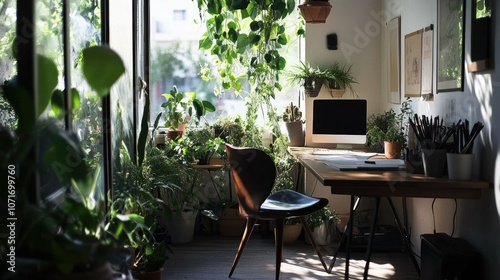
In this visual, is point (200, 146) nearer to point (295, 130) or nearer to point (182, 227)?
point (182, 227)

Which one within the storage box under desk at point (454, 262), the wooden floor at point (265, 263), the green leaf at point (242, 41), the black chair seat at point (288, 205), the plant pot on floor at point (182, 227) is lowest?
the wooden floor at point (265, 263)

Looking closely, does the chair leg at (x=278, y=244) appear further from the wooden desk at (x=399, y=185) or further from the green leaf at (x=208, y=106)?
the green leaf at (x=208, y=106)

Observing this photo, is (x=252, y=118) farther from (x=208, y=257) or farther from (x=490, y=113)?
(x=490, y=113)

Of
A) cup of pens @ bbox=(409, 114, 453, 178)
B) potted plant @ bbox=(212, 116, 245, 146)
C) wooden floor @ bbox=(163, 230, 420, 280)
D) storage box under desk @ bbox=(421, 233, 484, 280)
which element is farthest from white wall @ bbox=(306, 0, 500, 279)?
potted plant @ bbox=(212, 116, 245, 146)

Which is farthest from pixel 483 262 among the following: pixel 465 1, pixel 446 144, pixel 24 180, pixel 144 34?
pixel 144 34

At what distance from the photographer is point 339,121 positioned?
5105mm

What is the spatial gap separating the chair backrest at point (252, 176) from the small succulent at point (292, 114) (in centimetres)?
150

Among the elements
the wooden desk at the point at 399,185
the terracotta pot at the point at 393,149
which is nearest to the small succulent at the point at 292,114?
the terracotta pot at the point at 393,149

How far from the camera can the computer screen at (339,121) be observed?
5.02m

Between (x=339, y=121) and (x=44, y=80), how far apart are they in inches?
134

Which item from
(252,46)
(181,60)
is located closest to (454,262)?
(252,46)

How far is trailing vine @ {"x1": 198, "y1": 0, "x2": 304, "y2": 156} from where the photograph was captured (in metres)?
5.38

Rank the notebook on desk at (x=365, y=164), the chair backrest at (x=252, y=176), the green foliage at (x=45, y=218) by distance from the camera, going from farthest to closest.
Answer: the chair backrest at (x=252, y=176)
the notebook on desk at (x=365, y=164)
the green foliage at (x=45, y=218)

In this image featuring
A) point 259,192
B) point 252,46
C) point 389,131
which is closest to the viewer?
point 259,192
